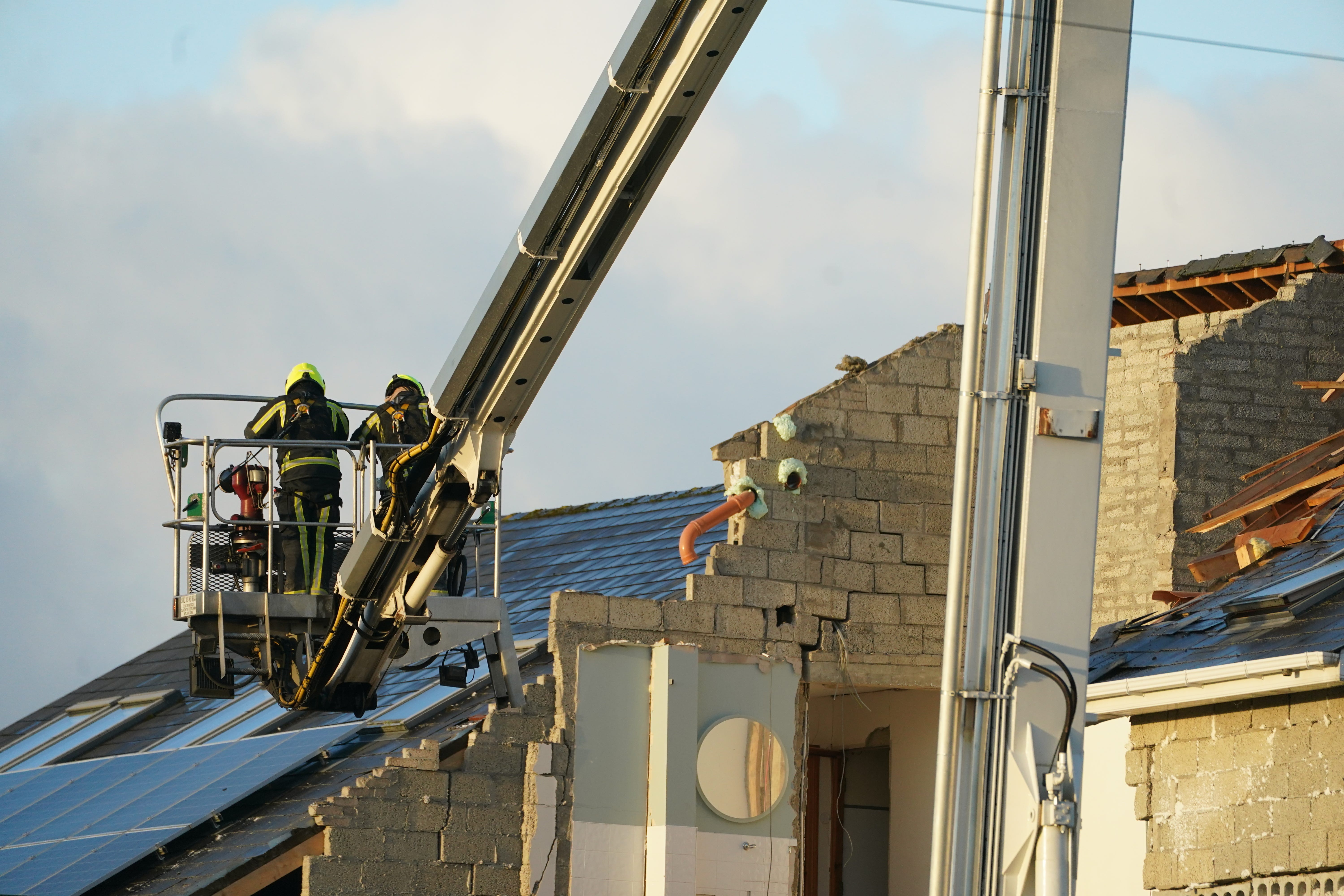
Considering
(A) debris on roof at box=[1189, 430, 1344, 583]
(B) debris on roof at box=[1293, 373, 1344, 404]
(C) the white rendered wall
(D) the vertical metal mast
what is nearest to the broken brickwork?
(C) the white rendered wall

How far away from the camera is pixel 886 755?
15.8 meters

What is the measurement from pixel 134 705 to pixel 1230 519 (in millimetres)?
12881

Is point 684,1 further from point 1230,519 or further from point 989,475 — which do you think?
point 1230,519

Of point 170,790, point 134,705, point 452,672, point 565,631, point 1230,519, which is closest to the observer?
point 565,631

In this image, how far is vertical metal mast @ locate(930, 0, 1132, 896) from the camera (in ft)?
25.1

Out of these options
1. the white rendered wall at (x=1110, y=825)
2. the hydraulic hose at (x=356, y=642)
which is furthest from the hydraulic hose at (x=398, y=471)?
the white rendered wall at (x=1110, y=825)

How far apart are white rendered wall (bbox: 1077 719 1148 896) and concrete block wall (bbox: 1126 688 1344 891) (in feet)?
0.25

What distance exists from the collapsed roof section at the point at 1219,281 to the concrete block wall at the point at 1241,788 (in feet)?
32.1

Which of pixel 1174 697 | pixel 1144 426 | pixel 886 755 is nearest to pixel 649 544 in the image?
pixel 886 755

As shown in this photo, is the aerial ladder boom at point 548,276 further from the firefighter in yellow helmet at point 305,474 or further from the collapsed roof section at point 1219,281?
the collapsed roof section at point 1219,281

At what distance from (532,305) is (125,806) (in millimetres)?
8836

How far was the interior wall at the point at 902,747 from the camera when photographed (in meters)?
15.0

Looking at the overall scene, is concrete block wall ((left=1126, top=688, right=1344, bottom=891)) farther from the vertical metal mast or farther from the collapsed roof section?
the collapsed roof section

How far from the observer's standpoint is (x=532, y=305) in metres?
10.3
